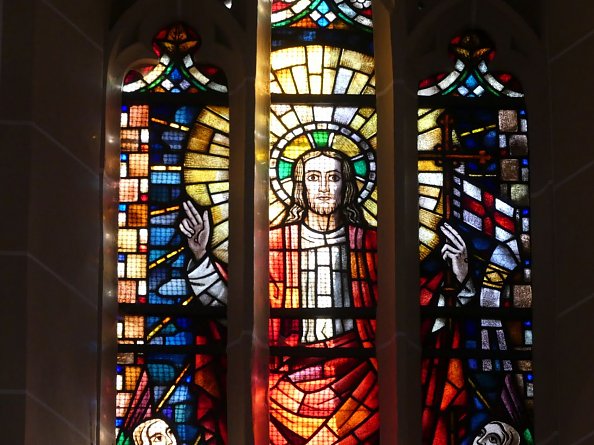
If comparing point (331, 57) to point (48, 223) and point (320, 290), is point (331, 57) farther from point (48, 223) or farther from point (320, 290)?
point (48, 223)

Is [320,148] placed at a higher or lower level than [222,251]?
higher

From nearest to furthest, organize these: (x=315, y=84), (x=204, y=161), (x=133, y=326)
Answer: (x=133, y=326) < (x=204, y=161) < (x=315, y=84)

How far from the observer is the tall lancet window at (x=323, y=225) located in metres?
11.9

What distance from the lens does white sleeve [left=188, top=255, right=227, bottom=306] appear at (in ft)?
39.4

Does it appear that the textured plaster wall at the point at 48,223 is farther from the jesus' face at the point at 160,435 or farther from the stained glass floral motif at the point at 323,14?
the stained glass floral motif at the point at 323,14

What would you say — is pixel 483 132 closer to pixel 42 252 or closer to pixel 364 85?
pixel 364 85

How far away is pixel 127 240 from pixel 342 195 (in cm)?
117

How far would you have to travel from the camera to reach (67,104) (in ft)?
38.0

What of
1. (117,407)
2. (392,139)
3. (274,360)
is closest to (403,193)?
(392,139)

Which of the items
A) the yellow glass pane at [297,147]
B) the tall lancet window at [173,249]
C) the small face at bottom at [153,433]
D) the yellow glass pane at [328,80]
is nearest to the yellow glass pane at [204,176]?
the tall lancet window at [173,249]

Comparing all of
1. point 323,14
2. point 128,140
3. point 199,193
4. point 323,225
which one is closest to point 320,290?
point 323,225

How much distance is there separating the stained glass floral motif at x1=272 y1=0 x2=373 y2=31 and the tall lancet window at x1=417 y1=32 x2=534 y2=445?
0.55 metres

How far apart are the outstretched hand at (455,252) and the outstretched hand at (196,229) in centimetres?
124

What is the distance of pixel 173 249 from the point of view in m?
12.1
